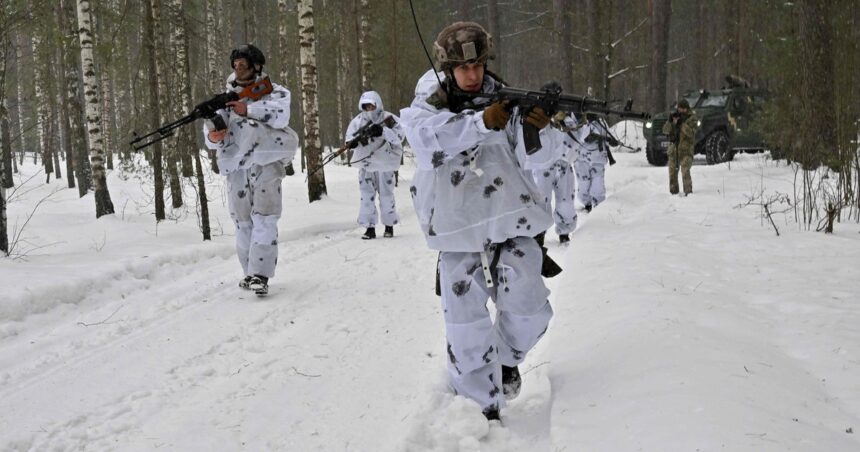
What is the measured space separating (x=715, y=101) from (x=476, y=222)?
17.5 m

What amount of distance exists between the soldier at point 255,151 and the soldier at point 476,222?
10.6 ft

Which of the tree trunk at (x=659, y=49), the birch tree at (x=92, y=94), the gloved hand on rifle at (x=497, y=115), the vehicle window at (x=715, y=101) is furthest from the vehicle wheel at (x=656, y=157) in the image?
the gloved hand on rifle at (x=497, y=115)

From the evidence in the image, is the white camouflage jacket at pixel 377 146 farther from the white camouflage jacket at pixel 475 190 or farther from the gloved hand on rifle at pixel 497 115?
the gloved hand on rifle at pixel 497 115

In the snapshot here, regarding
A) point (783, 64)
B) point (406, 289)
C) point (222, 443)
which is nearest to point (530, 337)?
point (222, 443)

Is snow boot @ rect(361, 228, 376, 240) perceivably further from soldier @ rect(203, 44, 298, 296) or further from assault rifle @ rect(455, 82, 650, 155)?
assault rifle @ rect(455, 82, 650, 155)

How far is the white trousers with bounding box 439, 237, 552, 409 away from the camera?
3.17 metres

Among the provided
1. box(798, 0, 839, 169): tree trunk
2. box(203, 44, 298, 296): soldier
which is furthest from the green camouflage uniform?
box(203, 44, 298, 296): soldier

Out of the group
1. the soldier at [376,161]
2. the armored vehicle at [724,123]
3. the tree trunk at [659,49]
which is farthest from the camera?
the tree trunk at [659,49]

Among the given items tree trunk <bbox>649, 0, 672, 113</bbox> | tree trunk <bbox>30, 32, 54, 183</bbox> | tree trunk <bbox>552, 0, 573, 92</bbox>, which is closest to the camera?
tree trunk <bbox>30, 32, 54, 183</bbox>

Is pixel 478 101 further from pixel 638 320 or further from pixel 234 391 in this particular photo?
pixel 234 391

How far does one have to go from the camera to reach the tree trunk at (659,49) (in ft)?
76.0

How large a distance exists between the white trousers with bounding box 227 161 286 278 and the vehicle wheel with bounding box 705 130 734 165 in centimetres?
1508

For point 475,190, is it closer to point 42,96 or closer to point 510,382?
point 510,382

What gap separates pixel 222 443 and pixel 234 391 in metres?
0.65
